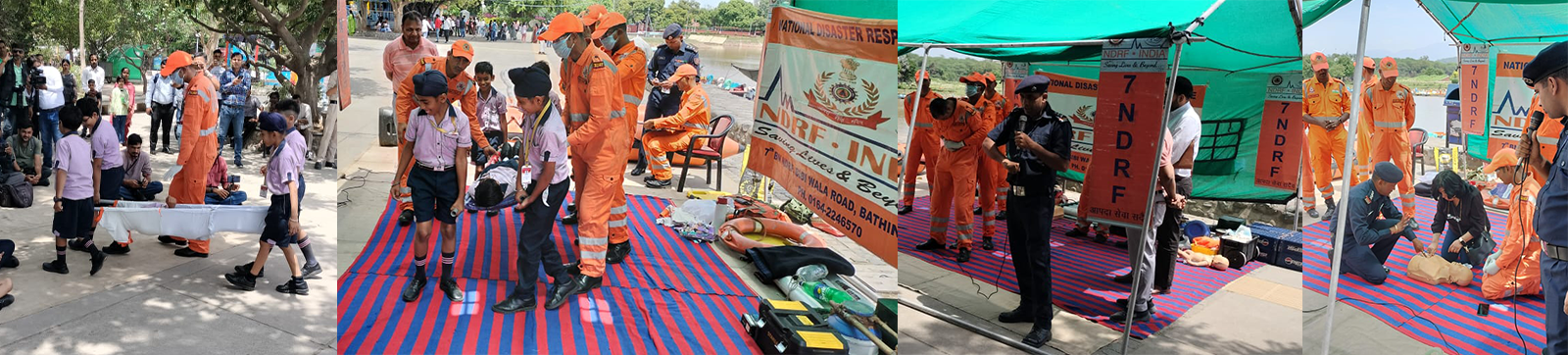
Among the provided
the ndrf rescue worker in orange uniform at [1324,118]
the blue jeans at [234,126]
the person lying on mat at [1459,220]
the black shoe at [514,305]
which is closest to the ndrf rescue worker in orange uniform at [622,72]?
the black shoe at [514,305]

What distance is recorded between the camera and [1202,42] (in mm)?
7832

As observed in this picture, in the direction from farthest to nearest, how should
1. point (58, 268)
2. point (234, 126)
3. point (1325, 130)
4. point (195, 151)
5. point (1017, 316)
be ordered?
point (234, 126) < point (1325, 130) < point (195, 151) < point (58, 268) < point (1017, 316)

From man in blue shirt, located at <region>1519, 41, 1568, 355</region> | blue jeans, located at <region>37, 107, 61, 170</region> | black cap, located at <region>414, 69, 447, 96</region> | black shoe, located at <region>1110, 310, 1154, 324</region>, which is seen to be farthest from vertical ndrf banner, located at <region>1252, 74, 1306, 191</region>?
blue jeans, located at <region>37, 107, 61, 170</region>

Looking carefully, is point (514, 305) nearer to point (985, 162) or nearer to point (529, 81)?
point (529, 81)

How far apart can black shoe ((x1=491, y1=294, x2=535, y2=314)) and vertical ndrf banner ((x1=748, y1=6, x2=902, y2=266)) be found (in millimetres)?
1349

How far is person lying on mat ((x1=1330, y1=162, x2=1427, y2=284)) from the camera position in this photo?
5422 mm

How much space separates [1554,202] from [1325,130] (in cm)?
577

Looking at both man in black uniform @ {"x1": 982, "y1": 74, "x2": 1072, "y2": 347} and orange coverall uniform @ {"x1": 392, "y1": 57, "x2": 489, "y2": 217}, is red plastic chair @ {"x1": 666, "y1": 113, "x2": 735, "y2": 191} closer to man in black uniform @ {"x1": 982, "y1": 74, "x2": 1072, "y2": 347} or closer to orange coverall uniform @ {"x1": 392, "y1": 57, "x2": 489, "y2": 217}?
orange coverall uniform @ {"x1": 392, "y1": 57, "x2": 489, "y2": 217}

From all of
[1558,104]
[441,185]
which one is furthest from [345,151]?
[1558,104]

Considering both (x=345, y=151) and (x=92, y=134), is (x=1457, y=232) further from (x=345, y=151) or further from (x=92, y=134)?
(x=92, y=134)

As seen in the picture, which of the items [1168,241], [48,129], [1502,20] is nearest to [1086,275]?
[1168,241]

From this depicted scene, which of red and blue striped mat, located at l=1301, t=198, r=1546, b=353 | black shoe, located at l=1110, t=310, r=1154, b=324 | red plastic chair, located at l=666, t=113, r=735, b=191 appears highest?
red plastic chair, located at l=666, t=113, r=735, b=191

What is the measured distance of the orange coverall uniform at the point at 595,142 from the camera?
3.77m

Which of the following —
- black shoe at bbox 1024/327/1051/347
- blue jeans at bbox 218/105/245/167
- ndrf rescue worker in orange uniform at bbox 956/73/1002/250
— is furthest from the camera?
blue jeans at bbox 218/105/245/167
